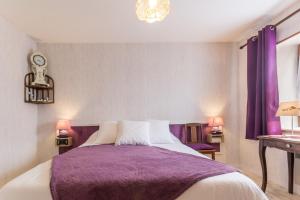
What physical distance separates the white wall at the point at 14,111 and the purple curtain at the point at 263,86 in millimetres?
3291

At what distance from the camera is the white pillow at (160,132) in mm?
3869

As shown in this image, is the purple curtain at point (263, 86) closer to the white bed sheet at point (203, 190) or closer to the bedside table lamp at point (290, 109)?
the bedside table lamp at point (290, 109)

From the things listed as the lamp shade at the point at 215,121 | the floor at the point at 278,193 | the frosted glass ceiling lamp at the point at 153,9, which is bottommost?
the floor at the point at 278,193

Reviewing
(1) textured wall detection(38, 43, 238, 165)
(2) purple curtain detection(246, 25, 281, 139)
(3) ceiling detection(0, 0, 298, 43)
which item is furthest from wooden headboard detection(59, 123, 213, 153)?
(3) ceiling detection(0, 0, 298, 43)

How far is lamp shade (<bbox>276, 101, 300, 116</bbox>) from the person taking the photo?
2823 millimetres

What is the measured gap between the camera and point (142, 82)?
4520 mm

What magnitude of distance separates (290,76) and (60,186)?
10.5 feet

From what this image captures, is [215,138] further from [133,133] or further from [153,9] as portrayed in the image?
[153,9]

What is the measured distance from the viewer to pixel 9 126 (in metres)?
3.52

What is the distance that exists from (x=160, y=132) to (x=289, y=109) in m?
1.78

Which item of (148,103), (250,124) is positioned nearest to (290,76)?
(250,124)

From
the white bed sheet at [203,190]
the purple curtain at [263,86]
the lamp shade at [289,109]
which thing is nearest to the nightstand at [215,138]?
the purple curtain at [263,86]

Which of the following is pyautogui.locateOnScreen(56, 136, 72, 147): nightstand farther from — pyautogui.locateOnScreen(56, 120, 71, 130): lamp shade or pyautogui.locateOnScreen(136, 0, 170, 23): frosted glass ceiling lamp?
pyautogui.locateOnScreen(136, 0, 170, 23): frosted glass ceiling lamp

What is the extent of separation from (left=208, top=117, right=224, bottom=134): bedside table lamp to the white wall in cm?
290
